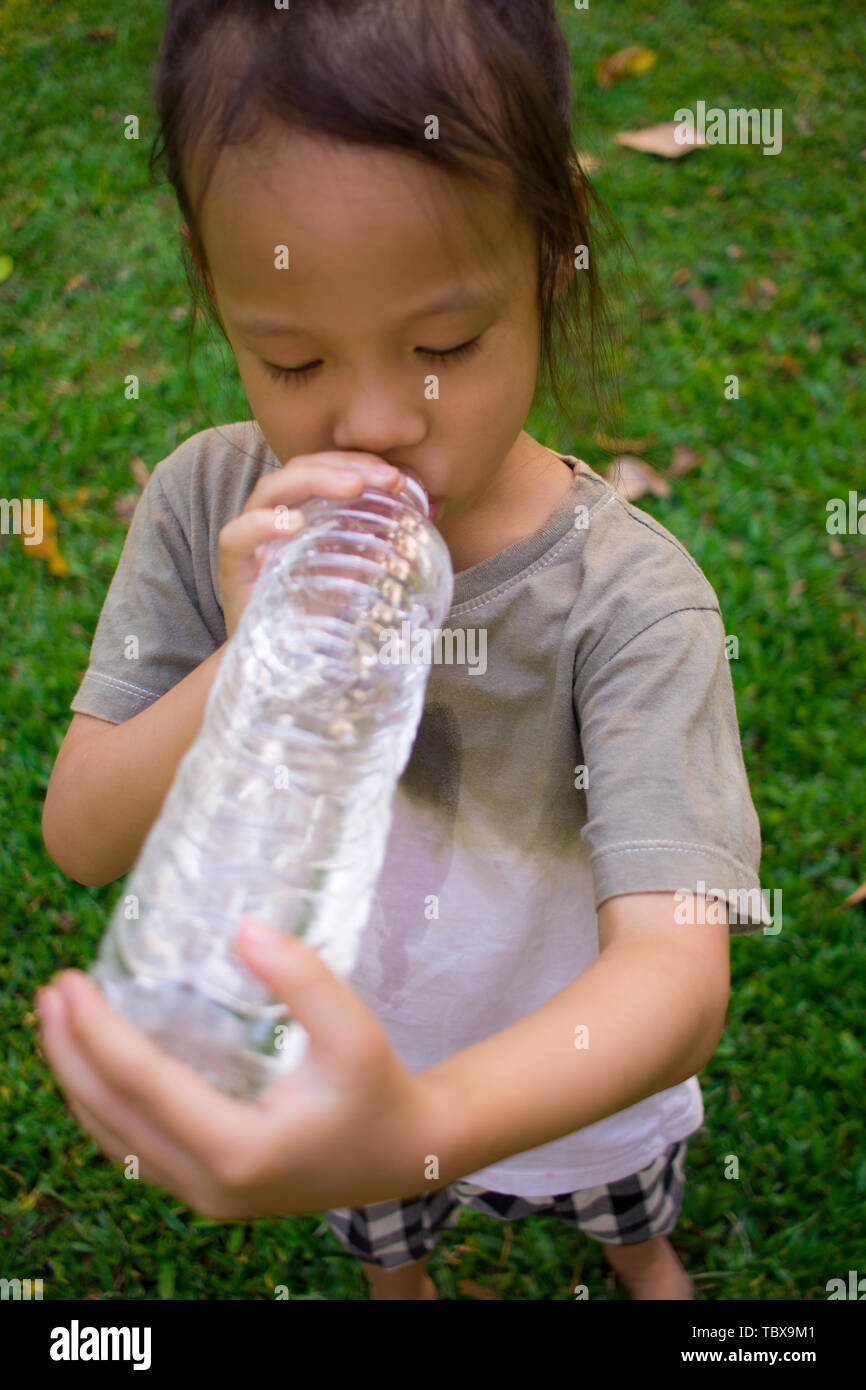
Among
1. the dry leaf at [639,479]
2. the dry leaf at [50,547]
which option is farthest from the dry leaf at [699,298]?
the dry leaf at [50,547]

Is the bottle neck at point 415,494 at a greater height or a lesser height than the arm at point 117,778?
greater

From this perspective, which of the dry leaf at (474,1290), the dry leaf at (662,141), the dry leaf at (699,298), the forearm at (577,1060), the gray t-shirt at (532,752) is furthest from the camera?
the dry leaf at (662,141)

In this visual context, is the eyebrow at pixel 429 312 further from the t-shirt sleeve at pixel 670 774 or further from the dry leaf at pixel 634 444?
the dry leaf at pixel 634 444

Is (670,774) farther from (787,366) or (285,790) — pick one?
(787,366)

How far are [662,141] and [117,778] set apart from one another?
174 inches

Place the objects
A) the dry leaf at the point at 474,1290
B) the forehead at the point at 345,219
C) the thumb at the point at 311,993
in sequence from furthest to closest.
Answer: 1. the dry leaf at the point at 474,1290
2. the forehead at the point at 345,219
3. the thumb at the point at 311,993

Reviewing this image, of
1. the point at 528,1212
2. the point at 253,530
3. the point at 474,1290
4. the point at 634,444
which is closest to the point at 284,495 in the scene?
the point at 253,530

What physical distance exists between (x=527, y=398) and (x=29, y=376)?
10.9 ft

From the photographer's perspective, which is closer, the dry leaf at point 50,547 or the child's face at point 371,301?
the child's face at point 371,301

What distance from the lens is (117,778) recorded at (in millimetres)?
1630

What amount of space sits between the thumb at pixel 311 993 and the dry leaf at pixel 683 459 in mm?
3275

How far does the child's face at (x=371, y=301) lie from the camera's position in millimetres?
1214

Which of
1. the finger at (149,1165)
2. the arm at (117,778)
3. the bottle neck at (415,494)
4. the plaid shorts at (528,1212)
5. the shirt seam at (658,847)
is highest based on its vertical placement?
the bottle neck at (415,494)
